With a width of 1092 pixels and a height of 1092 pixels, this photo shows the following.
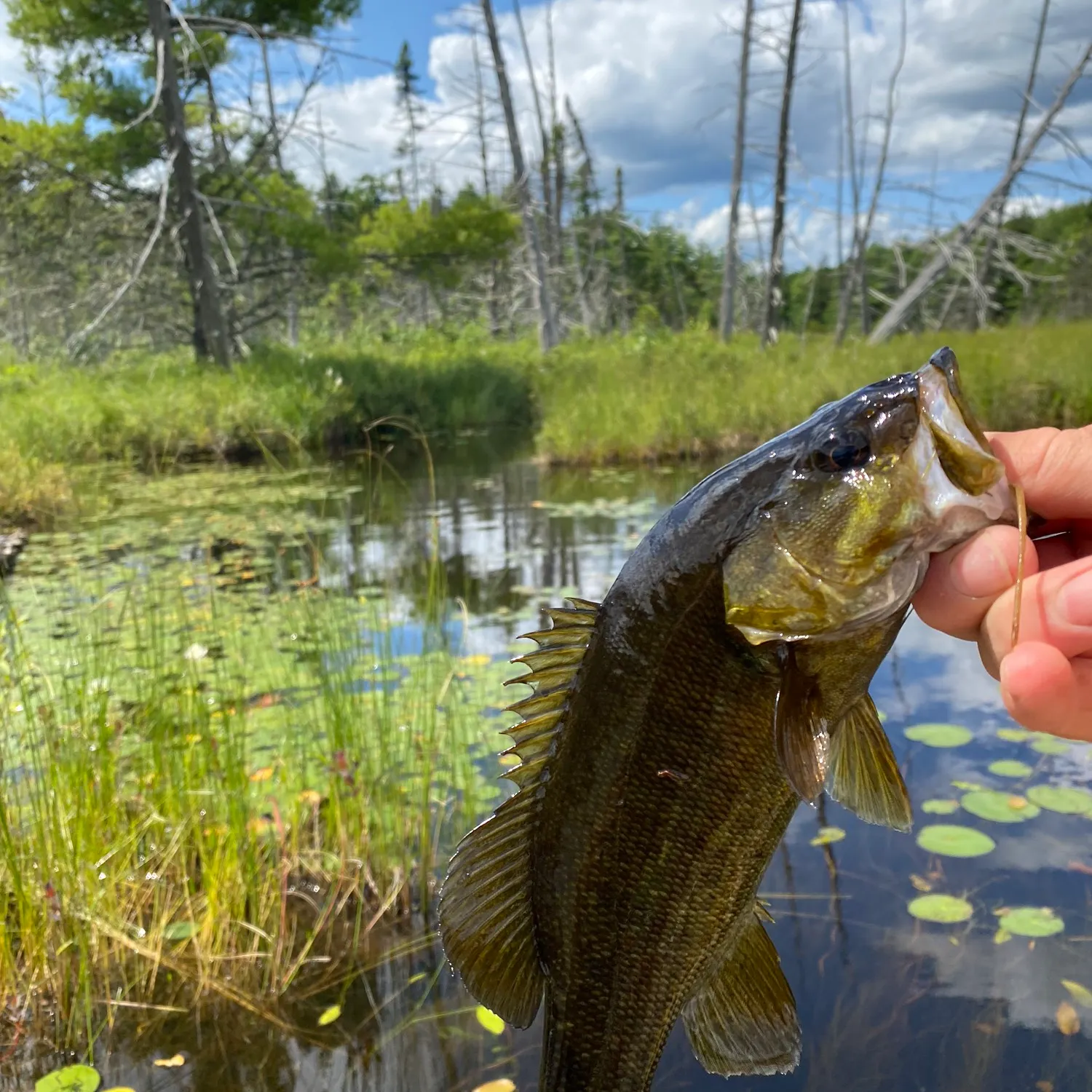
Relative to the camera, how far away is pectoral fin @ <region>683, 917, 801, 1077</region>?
4.96 ft

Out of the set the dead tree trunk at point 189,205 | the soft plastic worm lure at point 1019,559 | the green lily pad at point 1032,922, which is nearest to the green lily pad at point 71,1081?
the soft plastic worm lure at point 1019,559

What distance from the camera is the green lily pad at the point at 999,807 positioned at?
12.4 ft

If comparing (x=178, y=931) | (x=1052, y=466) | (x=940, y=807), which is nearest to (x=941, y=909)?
(x=940, y=807)

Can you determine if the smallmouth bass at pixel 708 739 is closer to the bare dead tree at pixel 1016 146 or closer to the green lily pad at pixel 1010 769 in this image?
the green lily pad at pixel 1010 769

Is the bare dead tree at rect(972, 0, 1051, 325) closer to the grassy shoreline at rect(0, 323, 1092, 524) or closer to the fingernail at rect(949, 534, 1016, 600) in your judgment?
the grassy shoreline at rect(0, 323, 1092, 524)

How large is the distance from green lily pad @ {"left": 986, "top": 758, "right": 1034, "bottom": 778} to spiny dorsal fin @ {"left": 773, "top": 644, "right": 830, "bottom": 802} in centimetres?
343

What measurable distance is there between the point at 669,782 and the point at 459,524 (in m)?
9.02

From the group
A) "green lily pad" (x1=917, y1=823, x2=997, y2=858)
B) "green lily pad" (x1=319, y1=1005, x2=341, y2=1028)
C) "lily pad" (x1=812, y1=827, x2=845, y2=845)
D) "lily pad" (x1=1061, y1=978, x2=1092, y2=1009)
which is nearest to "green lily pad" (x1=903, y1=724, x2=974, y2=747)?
"green lily pad" (x1=917, y1=823, x2=997, y2=858)

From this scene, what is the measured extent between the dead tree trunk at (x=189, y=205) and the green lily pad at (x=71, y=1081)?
634 inches

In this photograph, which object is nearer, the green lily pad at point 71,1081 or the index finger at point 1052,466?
the index finger at point 1052,466

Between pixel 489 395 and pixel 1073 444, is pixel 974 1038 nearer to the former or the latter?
pixel 1073 444

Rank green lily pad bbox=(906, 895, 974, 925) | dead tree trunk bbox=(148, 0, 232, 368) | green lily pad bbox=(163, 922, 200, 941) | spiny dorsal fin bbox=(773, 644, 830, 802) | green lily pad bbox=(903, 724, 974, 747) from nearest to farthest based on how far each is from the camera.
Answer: spiny dorsal fin bbox=(773, 644, 830, 802), green lily pad bbox=(163, 922, 200, 941), green lily pad bbox=(906, 895, 974, 925), green lily pad bbox=(903, 724, 974, 747), dead tree trunk bbox=(148, 0, 232, 368)

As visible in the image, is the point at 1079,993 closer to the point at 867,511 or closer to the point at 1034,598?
the point at 1034,598

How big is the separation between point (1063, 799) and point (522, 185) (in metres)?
21.2
